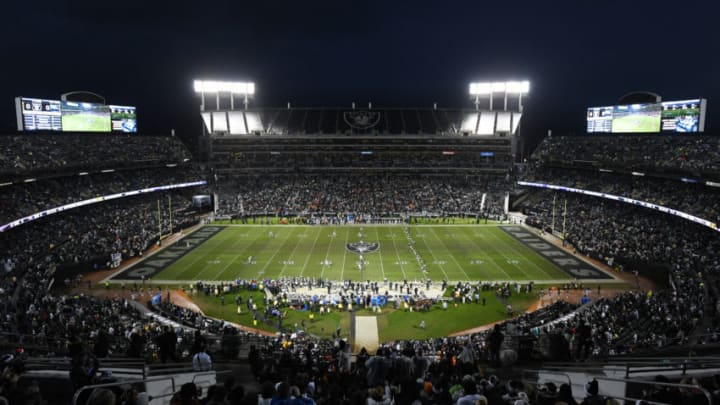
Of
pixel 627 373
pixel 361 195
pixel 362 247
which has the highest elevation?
pixel 627 373

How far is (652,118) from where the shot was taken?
47.5 meters

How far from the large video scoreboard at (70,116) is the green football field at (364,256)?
2139 cm

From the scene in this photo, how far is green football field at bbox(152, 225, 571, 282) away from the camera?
32.9 m

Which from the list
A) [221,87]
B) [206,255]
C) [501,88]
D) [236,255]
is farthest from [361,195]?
[221,87]

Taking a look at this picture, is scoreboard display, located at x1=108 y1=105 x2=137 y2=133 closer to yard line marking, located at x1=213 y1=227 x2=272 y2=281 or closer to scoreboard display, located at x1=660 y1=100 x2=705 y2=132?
yard line marking, located at x1=213 y1=227 x2=272 y2=281

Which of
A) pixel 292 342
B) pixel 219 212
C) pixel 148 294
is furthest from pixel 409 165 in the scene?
pixel 292 342


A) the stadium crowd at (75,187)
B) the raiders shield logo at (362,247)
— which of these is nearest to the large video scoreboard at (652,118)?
the raiders shield logo at (362,247)

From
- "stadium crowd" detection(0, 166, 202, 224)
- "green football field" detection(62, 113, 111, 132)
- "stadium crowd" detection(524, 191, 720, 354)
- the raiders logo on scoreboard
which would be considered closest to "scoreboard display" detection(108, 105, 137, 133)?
"green football field" detection(62, 113, 111, 132)

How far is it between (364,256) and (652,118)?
3564 centimetres

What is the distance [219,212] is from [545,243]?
39874 millimetres

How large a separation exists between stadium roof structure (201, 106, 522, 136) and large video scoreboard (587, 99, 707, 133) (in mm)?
23033

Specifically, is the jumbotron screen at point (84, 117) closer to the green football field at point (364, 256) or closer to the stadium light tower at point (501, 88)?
the green football field at point (364, 256)

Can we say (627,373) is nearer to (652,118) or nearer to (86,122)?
(652,118)

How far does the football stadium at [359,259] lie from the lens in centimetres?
855
